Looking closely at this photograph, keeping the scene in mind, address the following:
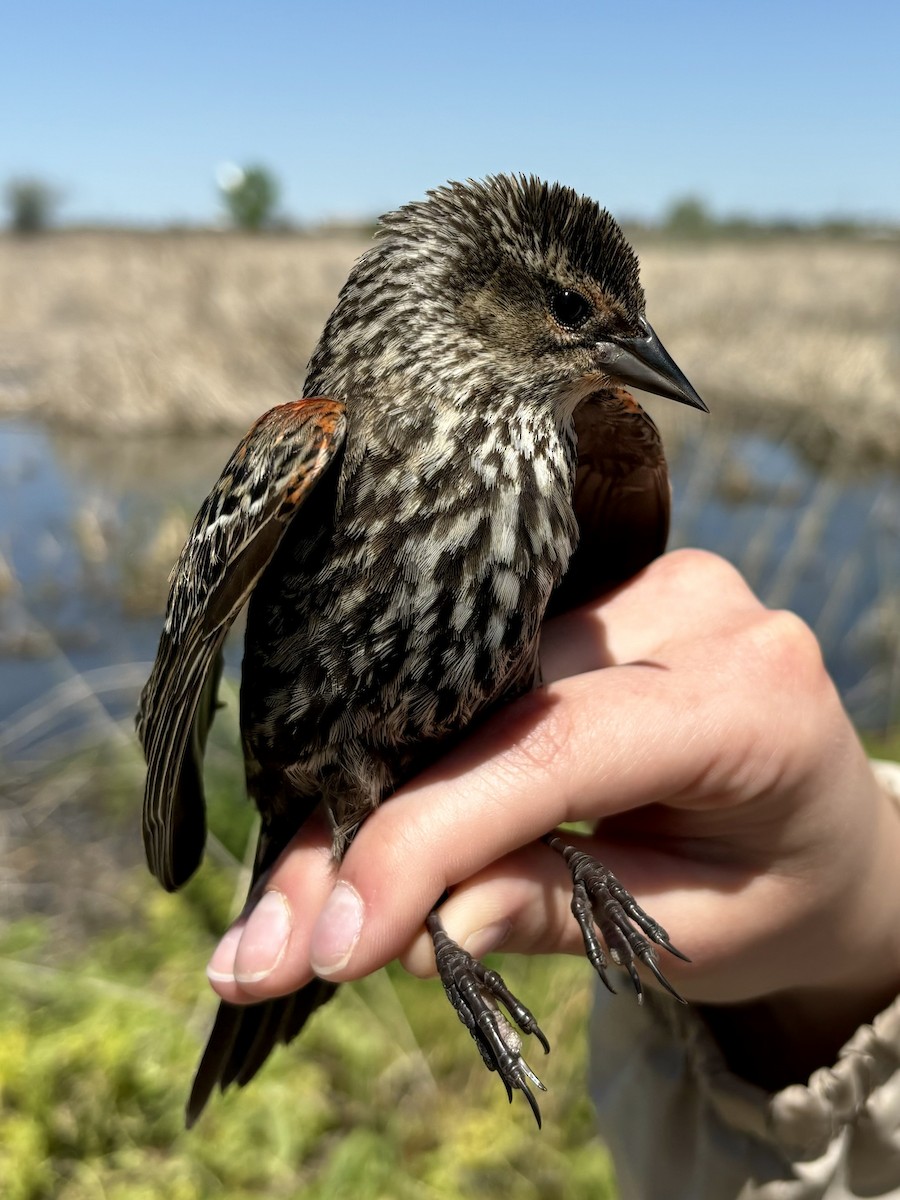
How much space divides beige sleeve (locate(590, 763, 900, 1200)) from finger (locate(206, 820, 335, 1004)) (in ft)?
2.85

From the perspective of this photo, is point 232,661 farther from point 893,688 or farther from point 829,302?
point 829,302

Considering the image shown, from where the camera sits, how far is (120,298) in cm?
2008

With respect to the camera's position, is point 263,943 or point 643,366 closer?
point 263,943

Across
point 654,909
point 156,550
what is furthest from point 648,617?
point 156,550

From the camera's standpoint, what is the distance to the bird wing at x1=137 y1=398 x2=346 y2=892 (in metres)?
1.83

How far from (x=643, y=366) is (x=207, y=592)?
103 centimetres

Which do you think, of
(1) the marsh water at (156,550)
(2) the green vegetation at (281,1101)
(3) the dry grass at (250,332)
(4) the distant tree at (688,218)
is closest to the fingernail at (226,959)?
(2) the green vegetation at (281,1101)

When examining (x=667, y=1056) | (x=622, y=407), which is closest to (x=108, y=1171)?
(x=667, y=1056)

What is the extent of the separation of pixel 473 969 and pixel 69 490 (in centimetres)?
1114

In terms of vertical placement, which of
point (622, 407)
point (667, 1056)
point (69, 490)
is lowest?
point (69, 490)

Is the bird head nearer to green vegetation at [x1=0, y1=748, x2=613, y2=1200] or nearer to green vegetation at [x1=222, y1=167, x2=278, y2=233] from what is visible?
green vegetation at [x1=0, y1=748, x2=613, y2=1200]

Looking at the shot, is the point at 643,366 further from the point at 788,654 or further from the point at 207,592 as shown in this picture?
the point at 207,592

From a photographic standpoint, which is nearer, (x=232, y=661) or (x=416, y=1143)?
(x=416, y=1143)

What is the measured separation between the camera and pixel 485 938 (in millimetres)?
1807
